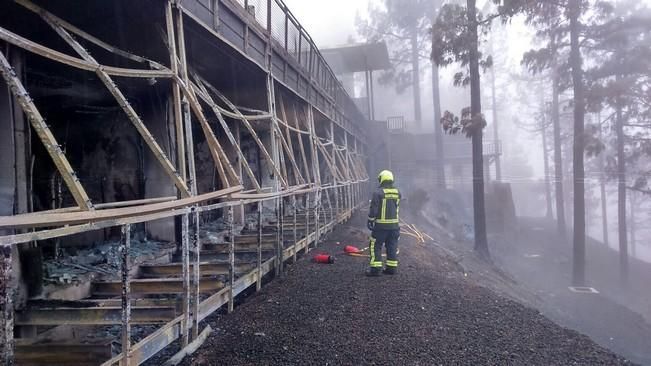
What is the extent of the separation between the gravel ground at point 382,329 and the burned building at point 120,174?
48 centimetres

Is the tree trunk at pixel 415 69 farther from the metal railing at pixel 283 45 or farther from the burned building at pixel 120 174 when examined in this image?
the burned building at pixel 120 174

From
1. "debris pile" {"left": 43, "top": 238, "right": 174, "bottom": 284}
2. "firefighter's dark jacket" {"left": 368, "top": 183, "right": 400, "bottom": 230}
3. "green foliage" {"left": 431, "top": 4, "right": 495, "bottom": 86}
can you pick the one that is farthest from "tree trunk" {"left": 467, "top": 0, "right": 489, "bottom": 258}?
"debris pile" {"left": 43, "top": 238, "right": 174, "bottom": 284}

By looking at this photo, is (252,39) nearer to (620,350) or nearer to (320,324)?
(320,324)

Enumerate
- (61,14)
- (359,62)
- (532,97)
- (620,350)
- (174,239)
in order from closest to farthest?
(61,14) < (174,239) < (620,350) < (359,62) < (532,97)

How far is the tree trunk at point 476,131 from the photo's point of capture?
49.0 ft

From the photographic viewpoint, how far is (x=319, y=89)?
→ 12.4 metres

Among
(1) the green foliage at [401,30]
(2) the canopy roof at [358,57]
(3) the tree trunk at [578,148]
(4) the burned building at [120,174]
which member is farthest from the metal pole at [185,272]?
(1) the green foliage at [401,30]

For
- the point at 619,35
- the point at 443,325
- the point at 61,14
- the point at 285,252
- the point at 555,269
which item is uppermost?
the point at 619,35

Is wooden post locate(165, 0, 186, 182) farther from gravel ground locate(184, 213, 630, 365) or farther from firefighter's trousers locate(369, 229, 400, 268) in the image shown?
firefighter's trousers locate(369, 229, 400, 268)

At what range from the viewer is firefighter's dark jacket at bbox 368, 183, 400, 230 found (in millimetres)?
7586

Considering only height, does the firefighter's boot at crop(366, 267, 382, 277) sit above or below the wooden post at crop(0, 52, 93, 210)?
below

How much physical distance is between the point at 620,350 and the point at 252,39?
12312mm

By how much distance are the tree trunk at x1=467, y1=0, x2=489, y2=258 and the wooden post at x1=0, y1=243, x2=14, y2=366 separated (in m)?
15.0

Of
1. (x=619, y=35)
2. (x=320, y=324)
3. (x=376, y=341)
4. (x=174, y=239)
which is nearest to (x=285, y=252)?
(x=174, y=239)
